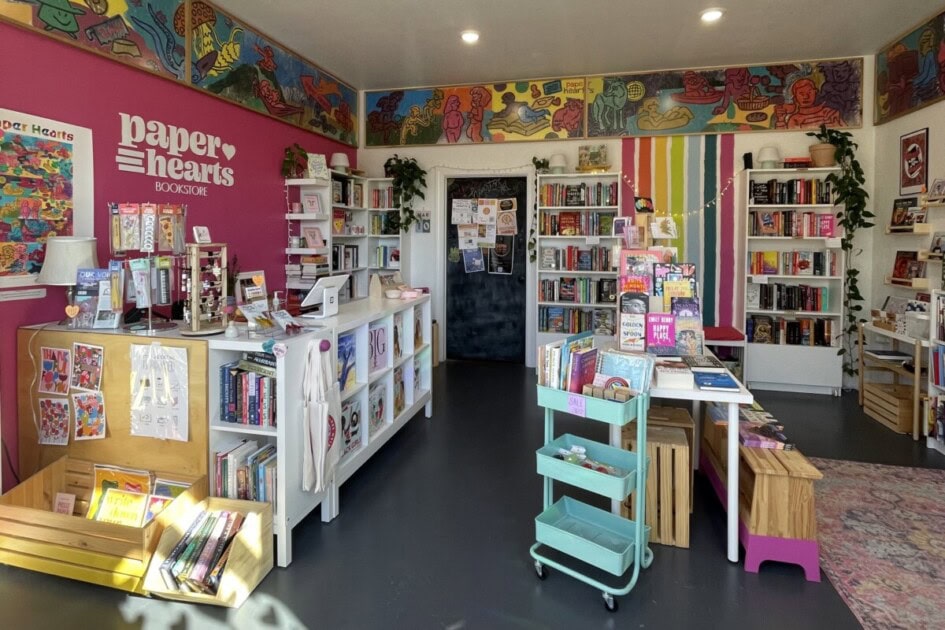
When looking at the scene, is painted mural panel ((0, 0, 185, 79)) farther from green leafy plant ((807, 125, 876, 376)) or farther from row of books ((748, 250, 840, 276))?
green leafy plant ((807, 125, 876, 376))

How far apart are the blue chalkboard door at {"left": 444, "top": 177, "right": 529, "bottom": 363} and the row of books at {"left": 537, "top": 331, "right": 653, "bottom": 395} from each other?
4.15 meters

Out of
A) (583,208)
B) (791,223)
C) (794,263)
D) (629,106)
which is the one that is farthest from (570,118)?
(794,263)

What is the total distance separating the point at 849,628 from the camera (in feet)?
6.81

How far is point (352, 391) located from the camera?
3117mm

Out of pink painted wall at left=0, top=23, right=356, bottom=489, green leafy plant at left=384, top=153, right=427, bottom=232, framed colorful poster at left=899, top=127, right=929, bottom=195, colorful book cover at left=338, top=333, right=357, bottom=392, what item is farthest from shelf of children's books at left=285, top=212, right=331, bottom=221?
framed colorful poster at left=899, top=127, right=929, bottom=195

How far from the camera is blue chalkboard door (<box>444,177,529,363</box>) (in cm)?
659

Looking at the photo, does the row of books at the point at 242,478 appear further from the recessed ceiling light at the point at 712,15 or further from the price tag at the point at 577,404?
the recessed ceiling light at the point at 712,15

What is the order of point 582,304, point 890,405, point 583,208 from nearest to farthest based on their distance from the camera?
point 890,405, point 583,208, point 582,304

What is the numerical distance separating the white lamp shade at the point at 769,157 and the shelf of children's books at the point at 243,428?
5.12 meters

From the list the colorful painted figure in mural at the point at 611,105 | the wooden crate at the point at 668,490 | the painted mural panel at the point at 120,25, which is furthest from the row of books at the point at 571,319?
the painted mural panel at the point at 120,25

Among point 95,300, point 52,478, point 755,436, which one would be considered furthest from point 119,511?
point 755,436

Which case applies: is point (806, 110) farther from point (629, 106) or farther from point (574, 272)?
point (574, 272)

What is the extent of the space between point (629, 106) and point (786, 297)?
2479mm

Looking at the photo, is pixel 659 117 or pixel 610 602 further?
pixel 659 117
